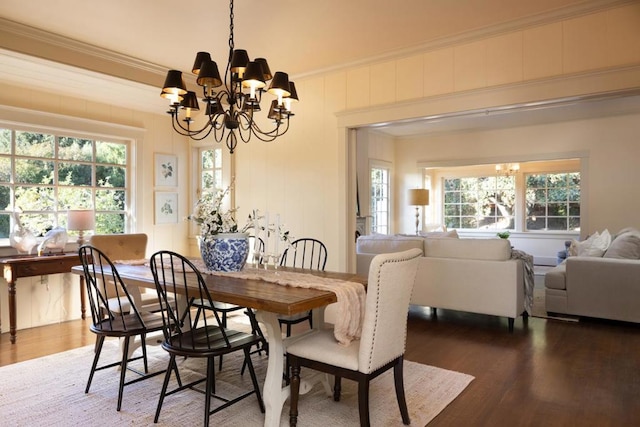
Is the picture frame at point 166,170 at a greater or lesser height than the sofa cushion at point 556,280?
greater

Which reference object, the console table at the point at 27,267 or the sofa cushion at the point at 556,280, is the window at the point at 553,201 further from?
the console table at the point at 27,267

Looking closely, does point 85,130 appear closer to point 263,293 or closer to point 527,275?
point 263,293

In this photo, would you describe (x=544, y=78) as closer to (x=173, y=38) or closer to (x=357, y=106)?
(x=357, y=106)

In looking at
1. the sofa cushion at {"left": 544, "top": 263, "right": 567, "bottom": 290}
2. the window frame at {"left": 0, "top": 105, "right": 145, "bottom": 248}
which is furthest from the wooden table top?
the sofa cushion at {"left": 544, "top": 263, "right": 567, "bottom": 290}

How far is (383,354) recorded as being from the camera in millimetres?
2225

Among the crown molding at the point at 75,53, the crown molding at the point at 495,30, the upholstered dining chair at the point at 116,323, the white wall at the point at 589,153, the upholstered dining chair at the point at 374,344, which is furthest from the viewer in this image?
the white wall at the point at 589,153

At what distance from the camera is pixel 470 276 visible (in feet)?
14.5

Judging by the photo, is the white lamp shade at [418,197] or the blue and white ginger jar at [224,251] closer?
the blue and white ginger jar at [224,251]

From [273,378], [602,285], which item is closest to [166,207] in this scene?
[273,378]

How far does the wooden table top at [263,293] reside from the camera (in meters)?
2.12

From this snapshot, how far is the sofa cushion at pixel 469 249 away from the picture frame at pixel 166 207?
10.8 feet

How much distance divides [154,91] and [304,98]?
5.51 feet

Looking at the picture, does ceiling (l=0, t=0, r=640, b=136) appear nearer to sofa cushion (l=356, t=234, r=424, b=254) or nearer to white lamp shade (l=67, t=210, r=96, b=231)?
white lamp shade (l=67, t=210, r=96, b=231)

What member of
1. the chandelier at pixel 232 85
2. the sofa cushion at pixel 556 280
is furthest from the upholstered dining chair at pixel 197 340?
the sofa cushion at pixel 556 280
